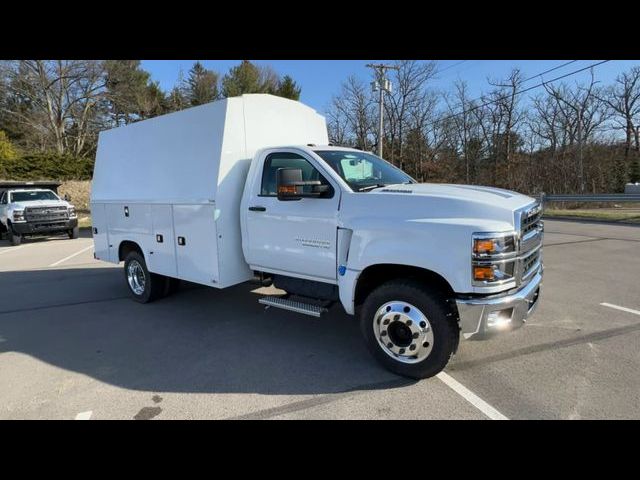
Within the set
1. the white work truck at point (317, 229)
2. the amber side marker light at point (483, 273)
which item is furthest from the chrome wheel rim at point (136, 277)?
the amber side marker light at point (483, 273)

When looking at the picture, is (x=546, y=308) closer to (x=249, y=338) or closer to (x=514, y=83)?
(x=249, y=338)

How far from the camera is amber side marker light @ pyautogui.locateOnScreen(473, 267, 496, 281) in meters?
3.15

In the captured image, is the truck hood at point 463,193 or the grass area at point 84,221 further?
the grass area at point 84,221

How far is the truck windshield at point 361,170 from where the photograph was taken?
13.7 ft

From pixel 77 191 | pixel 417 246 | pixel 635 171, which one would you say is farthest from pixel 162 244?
pixel 635 171

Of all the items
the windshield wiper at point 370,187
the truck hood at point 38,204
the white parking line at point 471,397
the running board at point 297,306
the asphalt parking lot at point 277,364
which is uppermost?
the truck hood at point 38,204

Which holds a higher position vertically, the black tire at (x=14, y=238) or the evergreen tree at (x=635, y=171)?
the evergreen tree at (x=635, y=171)

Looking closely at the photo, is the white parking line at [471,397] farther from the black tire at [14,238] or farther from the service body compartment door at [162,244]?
the black tire at [14,238]

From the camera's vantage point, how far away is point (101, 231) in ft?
22.7

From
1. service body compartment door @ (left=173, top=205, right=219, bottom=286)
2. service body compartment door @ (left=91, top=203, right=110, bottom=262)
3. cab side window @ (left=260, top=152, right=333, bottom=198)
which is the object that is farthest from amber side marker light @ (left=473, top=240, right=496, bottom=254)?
service body compartment door @ (left=91, top=203, right=110, bottom=262)

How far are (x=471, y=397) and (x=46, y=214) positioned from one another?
616 inches

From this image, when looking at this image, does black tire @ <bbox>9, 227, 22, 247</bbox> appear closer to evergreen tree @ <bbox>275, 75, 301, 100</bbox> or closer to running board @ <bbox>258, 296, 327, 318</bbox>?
running board @ <bbox>258, 296, 327, 318</bbox>

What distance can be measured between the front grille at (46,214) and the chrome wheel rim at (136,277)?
395 inches

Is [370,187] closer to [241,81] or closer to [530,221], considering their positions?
[530,221]
